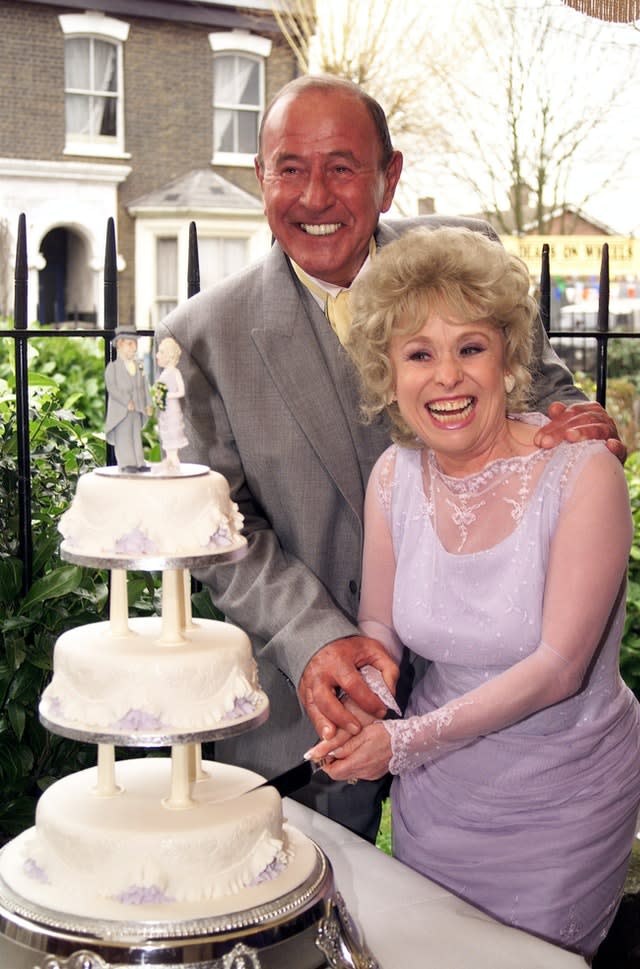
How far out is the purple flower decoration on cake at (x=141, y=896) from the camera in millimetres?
1509

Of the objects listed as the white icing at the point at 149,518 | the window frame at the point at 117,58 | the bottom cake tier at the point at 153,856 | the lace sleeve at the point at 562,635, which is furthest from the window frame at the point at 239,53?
the bottom cake tier at the point at 153,856

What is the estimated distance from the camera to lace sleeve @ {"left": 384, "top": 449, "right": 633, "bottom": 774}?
6.52 ft

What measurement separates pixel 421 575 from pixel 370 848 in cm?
49

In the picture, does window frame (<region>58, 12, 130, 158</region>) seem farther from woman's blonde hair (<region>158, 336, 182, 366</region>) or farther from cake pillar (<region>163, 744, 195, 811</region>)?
cake pillar (<region>163, 744, 195, 811</region>)

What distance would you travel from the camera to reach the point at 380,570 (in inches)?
90.0

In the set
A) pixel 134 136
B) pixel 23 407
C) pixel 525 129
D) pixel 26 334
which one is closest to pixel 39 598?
pixel 23 407

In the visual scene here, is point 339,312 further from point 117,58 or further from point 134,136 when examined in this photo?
point 117,58

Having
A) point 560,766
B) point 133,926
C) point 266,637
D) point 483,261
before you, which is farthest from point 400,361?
point 133,926

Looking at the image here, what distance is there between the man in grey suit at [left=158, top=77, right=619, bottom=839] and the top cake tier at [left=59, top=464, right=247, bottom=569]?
2.28 feet

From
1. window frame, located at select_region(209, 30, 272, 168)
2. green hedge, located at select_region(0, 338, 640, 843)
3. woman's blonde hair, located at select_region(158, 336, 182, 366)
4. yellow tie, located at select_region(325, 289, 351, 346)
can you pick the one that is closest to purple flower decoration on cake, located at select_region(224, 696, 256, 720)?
woman's blonde hair, located at select_region(158, 336, 182, 366)

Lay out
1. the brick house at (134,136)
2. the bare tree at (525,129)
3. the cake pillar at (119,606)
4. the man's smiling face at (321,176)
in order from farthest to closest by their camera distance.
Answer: the brick house at (134,136) < the bare tree at (525,129) < the man's smiling face at (321,176) < the cake pillar at (119,606)

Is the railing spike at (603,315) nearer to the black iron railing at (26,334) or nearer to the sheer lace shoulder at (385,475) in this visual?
the black iron railing at (26,334)

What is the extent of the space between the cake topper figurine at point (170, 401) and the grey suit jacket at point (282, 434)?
725mm

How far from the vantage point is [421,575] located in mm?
2178
